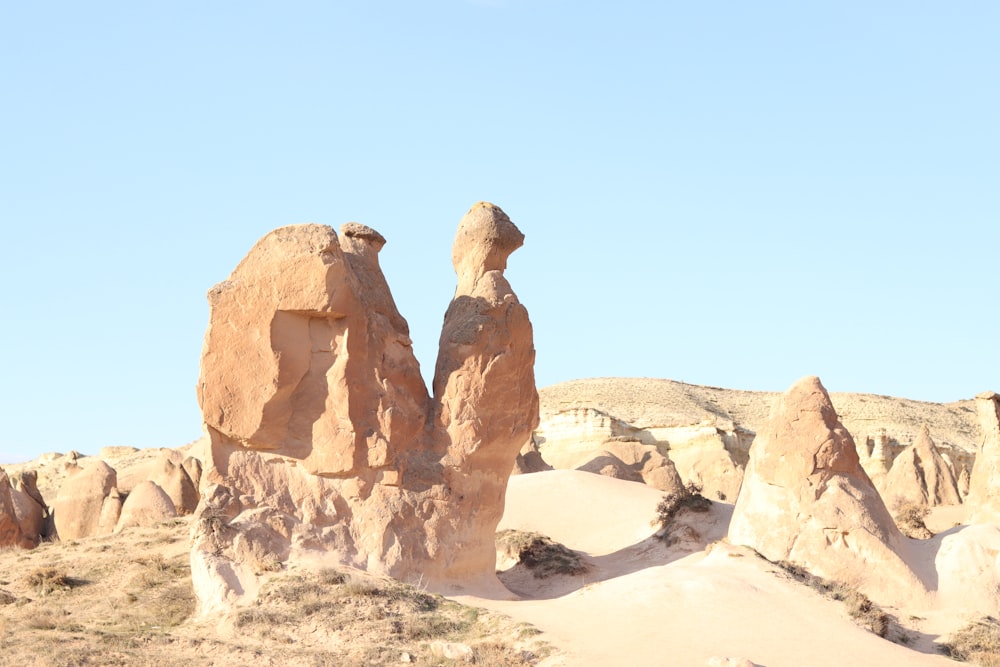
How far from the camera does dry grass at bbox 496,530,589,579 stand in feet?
75.0

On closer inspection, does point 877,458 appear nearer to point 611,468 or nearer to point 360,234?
point 611,468

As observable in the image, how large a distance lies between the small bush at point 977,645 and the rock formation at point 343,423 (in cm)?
684

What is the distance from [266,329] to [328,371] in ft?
3.73

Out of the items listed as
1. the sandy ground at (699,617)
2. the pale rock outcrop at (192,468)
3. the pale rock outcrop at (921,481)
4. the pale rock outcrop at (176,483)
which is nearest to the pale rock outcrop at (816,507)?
the sandy ground at (699,617)

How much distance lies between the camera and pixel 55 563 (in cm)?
2155

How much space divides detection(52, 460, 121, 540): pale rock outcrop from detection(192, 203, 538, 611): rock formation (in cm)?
1004

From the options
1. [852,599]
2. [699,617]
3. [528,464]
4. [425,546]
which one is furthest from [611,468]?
[699,617]

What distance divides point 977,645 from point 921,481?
17820 mm

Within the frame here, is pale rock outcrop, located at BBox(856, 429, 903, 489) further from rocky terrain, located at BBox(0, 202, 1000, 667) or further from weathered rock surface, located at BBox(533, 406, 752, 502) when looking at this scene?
rocky terrain, located at BBox(0, 202, 1000, 667)

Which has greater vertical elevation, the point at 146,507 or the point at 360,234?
the point at 360,234

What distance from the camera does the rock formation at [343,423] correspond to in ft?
61.7

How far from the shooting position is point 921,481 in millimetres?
35656

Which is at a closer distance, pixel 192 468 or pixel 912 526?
pixel 912 526

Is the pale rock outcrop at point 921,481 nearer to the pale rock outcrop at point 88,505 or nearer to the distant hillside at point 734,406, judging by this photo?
the pale rock outcrop at point 88,505
